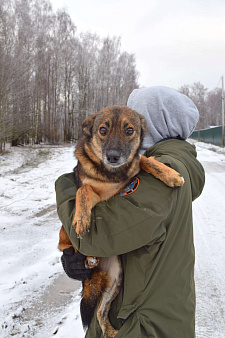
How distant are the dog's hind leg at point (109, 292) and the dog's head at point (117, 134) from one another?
0.60 meters

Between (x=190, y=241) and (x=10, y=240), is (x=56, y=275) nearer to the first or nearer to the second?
(x=10, y=240)

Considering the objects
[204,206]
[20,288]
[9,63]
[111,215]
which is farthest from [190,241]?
[9,63]

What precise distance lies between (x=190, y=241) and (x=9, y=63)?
19.8 meters

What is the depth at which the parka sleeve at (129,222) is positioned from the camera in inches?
40.2

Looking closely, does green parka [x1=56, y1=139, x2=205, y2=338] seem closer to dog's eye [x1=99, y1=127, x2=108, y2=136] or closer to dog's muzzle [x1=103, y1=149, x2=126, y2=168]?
dog's muzzle [x1=103, y1=149, x2=126, y2=168]

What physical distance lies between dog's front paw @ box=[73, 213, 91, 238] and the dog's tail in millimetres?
488

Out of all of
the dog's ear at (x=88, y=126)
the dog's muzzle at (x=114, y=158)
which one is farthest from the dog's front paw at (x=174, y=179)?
the dog's ear at (x=88, y=126)

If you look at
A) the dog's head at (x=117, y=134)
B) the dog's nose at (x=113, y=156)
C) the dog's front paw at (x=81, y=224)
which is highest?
the dog's head at (x=117, y=134)

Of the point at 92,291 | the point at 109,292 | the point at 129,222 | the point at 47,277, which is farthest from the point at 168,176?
the point at 47,277

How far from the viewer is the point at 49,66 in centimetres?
3231

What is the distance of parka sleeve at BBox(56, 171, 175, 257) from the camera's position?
102cm

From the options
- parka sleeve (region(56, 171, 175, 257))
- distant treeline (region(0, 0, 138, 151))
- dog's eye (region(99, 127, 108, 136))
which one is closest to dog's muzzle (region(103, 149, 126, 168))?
dog's eye (region(99, 127, 108, 136))

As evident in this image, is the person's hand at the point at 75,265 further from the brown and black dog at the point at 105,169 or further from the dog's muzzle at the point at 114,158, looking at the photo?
the dog's muzzle at the point at 114,158

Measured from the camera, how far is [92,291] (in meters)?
1.55
